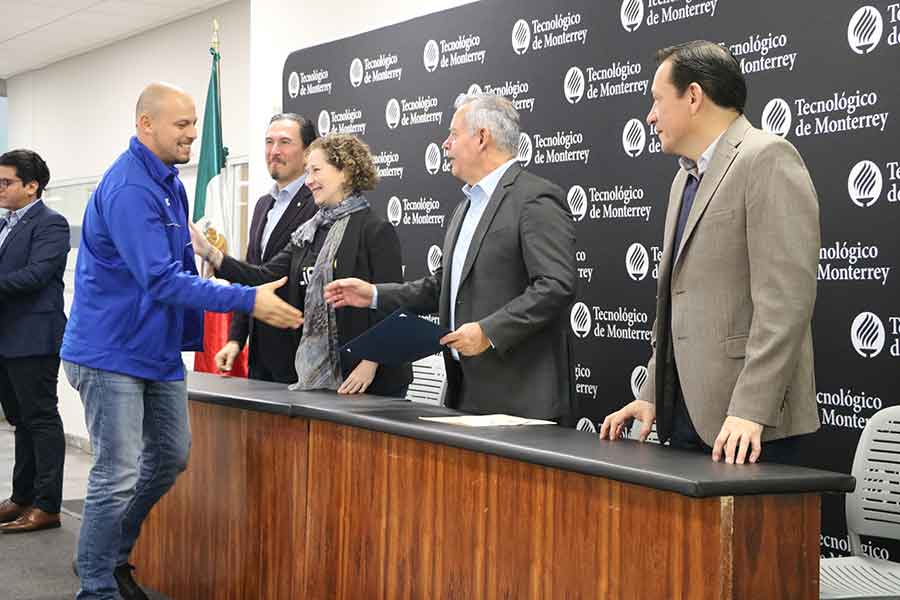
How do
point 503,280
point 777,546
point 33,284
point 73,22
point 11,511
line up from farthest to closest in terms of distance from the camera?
point 73,22
point 11,511
point 33,284
point 503,280
point 777,546

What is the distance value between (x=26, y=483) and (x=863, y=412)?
3.97m

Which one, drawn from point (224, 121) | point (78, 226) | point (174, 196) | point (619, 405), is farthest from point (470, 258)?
point (78, 226)

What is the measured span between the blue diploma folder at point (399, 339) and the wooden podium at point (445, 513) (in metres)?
0.16

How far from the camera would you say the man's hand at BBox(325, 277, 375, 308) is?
3373 millimetres

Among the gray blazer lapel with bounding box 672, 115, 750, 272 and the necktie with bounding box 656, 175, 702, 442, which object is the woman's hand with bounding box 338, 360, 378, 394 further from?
the gray blazer lapel with bounding box 672, 115, 750, 272

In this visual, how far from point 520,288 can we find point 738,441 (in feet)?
3.70

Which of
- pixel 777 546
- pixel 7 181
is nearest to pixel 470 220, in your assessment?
pixel 777 546

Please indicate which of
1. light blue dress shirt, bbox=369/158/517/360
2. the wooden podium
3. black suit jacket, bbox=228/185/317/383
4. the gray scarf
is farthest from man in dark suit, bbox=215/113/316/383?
light blue dress shirt, bbox=369/158/517/360

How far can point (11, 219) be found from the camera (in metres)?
5.37

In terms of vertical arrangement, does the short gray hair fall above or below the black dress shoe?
above

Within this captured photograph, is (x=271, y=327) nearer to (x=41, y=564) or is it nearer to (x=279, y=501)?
(x=279, y=501)

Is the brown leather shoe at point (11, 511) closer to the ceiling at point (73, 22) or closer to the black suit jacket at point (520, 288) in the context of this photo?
the black suit jacket at point (520, 288)

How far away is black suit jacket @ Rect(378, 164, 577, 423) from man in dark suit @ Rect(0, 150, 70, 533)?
2667 millimetres

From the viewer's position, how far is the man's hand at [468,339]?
300 cm
